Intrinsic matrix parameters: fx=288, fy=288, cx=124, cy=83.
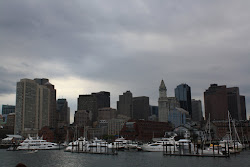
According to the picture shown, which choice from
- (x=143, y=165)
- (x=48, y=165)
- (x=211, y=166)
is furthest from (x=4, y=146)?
(x=211, y=166)

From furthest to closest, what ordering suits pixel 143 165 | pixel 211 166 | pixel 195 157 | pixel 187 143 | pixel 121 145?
pixel 121 145 < pixel 187 143 < pixel 195 157 < pixel 143 165 < pixel 211 166

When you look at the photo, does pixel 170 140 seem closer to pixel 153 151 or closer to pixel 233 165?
pixel 153 151

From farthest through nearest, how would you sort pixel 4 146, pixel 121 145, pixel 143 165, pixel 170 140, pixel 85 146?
pixel 4 146
pixel 121 145
pixel 85 146
pixel 170 140
pixel 143 165

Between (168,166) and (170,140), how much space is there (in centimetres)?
4850

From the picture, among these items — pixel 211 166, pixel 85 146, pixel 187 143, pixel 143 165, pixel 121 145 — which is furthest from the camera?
pixel 121 145

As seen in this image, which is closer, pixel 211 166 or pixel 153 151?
pixel 211 166

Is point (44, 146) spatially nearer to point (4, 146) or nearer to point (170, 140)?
point (4, 146)

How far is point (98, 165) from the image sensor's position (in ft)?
259

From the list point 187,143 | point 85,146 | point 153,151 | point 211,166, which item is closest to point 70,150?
point 85,146

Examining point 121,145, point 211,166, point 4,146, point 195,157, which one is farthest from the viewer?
point 4,146

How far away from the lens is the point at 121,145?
15138 centimetres

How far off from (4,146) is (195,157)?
485ft

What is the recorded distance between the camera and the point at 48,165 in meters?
82.2

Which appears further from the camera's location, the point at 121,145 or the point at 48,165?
the point at 121,145
